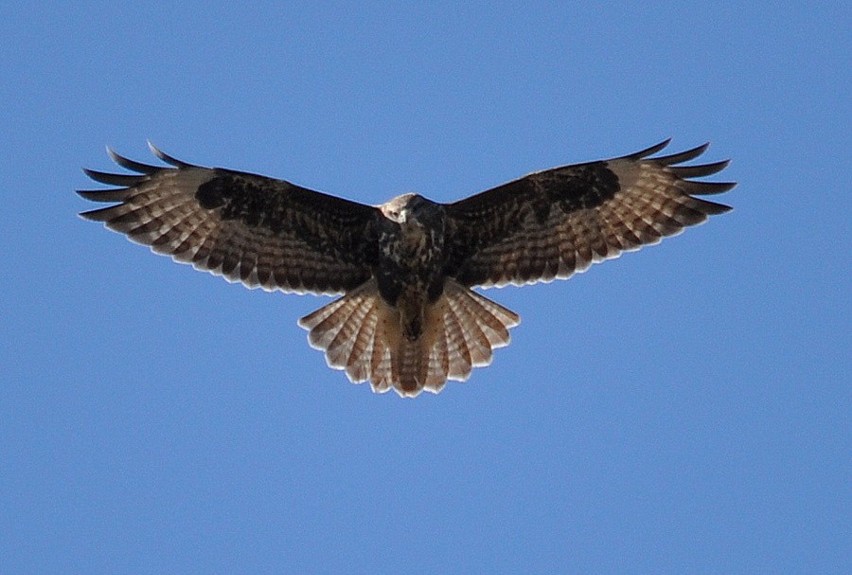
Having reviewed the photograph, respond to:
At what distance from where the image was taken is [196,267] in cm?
1425

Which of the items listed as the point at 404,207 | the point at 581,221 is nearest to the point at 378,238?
the point at 404,207

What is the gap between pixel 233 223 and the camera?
14250 mm

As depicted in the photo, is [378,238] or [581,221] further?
[581,221]

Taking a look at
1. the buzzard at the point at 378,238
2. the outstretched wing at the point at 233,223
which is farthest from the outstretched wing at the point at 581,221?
the outstretched wing at the point at 233,223

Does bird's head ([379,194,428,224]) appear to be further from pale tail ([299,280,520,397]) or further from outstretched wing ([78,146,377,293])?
pale tail ([299,280,520,397])

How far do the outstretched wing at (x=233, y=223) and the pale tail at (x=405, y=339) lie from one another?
1.17 ft

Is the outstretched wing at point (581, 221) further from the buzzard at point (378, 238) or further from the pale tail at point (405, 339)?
the pale tail at point (405, 339)

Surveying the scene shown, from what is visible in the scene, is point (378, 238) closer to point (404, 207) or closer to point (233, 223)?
point (404, 207)

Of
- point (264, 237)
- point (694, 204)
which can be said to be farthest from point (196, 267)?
point (694, 204)

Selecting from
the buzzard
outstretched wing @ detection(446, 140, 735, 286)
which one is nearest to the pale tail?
the buzzard

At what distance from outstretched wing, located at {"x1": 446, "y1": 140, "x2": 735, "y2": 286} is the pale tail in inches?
11.5

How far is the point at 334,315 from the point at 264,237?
0.85 metres

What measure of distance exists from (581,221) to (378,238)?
5.47ft

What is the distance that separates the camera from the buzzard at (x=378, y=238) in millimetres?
14164
